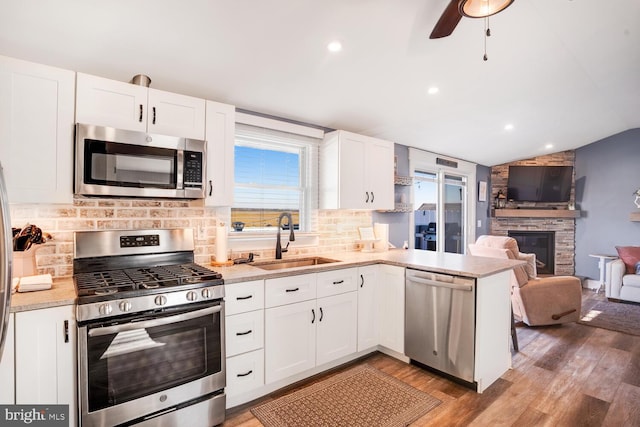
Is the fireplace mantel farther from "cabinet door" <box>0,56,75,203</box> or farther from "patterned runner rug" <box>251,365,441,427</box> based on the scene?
"cabinet door" <box>0,56,75,203</box>

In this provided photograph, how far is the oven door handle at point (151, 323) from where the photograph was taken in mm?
1714

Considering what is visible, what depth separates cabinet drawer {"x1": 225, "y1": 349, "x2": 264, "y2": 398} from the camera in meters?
2.23

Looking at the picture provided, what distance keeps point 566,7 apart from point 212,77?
2634 mm

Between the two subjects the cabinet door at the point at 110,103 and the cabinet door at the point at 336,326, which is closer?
the cabinet door at the point at 110,103

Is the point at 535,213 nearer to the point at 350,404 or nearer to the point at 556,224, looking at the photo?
the point at 556,224

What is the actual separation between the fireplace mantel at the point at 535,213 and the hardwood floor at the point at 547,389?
130 inches

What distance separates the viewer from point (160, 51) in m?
2.18

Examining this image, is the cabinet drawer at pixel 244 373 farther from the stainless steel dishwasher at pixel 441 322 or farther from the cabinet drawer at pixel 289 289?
the stainless steel dishwasher at pixel 441 322

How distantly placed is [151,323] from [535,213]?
6.96m

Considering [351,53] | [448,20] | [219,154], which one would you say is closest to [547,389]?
[448,20]

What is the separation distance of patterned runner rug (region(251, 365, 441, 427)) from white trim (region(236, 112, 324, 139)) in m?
2.29

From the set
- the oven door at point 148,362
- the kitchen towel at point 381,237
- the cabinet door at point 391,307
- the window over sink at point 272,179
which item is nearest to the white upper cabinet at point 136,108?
the window over sink at point 272,179

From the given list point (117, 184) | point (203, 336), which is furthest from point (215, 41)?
point (203, 336)

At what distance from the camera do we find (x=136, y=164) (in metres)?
2.16
